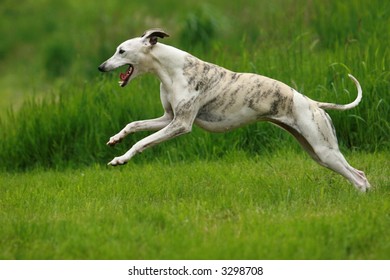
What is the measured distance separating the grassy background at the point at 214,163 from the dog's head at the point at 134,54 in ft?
3.89

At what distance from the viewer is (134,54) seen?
26.2 ft

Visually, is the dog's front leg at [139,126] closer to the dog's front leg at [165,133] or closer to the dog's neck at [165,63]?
the dog's front leg at [165,133]

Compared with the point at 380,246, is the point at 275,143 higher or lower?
lower

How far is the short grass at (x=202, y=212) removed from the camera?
6.32 meters

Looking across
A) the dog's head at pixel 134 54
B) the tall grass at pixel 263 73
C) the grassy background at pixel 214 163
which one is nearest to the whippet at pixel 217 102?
the dog's head at pixel 134 54

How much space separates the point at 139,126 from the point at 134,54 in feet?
2.21

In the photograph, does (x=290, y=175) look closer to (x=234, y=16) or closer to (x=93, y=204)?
(x=93, y=204)

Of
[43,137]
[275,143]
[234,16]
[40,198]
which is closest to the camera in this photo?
[40,198]

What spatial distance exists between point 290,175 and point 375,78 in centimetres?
193

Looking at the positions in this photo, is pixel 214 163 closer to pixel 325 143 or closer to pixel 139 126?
pixel 139 126

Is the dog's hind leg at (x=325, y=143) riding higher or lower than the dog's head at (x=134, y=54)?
lower

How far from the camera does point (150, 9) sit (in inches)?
749

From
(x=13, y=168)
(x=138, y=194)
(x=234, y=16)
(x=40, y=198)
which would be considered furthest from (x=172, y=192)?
(x=234, y=16)

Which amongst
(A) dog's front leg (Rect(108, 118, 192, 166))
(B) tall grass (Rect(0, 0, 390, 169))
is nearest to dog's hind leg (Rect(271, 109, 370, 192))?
(A) dog's front leg (Rect(108, 118, 192, 166))
